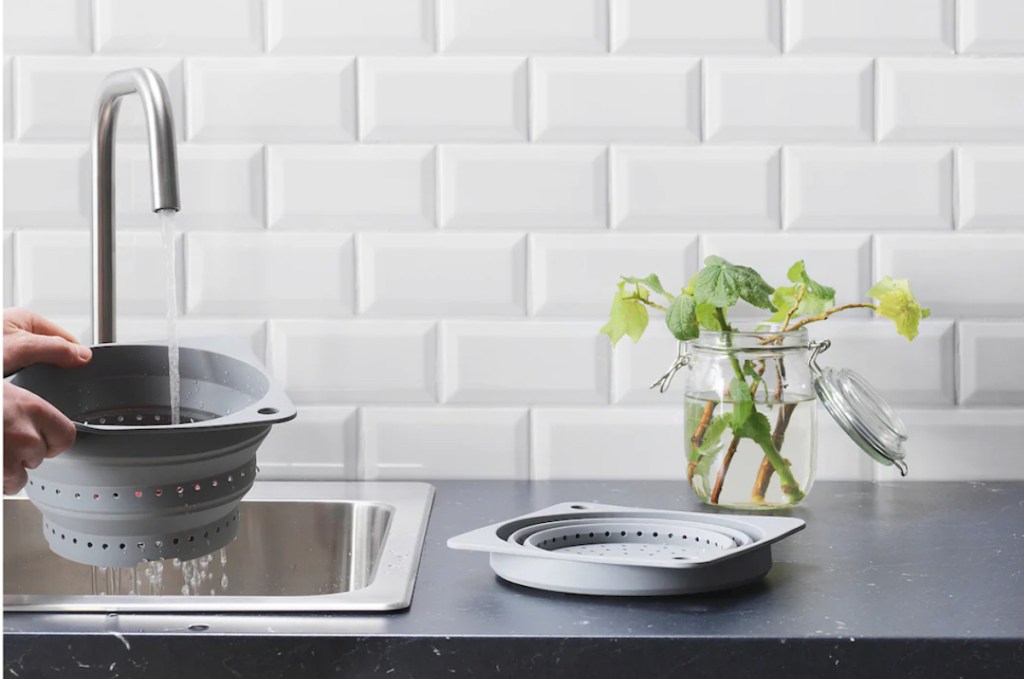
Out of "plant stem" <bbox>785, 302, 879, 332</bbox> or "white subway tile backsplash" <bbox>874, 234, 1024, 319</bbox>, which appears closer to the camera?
"plant stem" <bbox>785, 302, 879, 332</bbox>

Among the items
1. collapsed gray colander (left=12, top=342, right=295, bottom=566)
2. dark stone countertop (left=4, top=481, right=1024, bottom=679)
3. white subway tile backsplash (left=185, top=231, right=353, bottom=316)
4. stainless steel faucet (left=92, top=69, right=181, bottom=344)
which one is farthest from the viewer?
white subway tile backsplash (left=185, top=231, right=353, bottom=316)

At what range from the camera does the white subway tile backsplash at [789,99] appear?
1.23 metres

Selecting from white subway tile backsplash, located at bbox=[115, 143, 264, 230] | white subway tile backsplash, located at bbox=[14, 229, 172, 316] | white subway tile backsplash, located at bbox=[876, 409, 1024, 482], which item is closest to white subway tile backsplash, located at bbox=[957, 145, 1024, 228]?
white subway tile backsplash, located at bbox=[876, 409, 1024, 482]

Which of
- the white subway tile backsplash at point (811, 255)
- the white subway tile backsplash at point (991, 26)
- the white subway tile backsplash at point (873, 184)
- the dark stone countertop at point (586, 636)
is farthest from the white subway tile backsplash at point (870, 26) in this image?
the dark stone countertop at point (586, 636)

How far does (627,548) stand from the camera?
91 cm

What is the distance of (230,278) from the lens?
1250 mm

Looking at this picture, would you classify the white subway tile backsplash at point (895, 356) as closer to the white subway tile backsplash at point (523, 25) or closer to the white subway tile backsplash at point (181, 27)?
the white subway tile backsplash at point (523, 25)

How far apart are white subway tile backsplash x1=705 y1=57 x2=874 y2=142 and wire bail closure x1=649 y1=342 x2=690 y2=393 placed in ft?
0.83

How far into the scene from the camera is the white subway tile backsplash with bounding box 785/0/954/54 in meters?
1.23

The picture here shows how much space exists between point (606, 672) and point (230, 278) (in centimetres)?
74

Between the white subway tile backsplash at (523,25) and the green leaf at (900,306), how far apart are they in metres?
0.42

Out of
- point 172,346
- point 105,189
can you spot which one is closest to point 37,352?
point 172,346

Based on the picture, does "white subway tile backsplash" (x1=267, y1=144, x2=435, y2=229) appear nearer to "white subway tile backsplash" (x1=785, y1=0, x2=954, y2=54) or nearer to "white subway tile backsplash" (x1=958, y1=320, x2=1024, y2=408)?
"white subway tile backsplash" (x1=785, y1=0, x2=954, y2=54)

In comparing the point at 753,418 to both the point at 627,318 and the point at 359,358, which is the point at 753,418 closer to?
the point at 627,318
